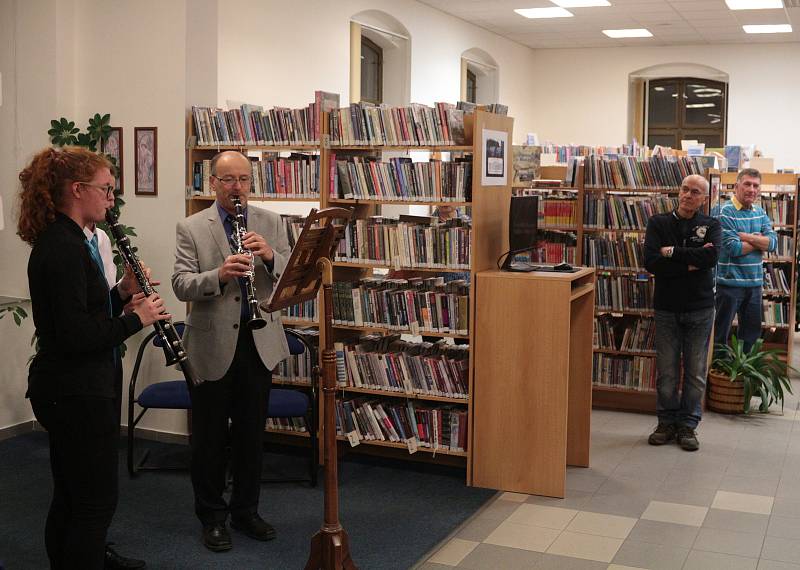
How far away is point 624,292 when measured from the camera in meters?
7.02

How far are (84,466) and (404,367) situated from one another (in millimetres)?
2517

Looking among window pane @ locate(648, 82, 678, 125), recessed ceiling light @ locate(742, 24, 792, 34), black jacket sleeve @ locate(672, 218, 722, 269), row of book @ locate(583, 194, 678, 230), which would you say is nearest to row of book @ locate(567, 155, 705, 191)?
row of book @ locate(583, 194, 678, 230)

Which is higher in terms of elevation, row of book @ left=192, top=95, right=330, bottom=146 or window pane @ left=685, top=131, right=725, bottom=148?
window pane @ left=685, top=131, right=725, bottom=148

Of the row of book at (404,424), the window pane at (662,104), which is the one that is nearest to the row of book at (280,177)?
the row of book at (404,424)

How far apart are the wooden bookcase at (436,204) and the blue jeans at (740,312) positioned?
289 cm

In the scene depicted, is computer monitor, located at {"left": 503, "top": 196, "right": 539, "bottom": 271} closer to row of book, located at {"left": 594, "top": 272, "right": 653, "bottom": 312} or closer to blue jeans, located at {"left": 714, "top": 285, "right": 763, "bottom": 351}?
row of book, located at {"left": 594, "top": 272, "right": 653, "bottom": 312}

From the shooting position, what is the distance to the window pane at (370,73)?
11422 mm

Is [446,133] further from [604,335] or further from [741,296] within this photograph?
[741,296]

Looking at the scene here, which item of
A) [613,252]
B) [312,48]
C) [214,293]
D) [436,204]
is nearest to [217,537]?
[214,293]

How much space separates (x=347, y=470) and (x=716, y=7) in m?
9.33

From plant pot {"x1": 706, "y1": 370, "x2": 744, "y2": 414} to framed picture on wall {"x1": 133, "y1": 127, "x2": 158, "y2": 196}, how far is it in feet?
13.7

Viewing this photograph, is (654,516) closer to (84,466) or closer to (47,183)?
(84,466)

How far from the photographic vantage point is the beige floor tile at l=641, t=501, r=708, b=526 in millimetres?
4676

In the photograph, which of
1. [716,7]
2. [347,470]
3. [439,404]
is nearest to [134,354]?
[347,470]
